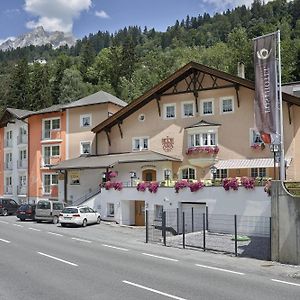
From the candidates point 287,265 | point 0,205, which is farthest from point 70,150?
point 287,265

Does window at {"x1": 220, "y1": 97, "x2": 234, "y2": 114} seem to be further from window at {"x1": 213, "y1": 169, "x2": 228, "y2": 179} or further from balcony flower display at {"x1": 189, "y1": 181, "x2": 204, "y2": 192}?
balcony flower display at {"x1": 189, "y1": 181, "x2": 204, "y2": 192}

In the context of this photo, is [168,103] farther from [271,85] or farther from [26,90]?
[26,90]

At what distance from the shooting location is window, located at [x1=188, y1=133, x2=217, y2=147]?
37.0 m

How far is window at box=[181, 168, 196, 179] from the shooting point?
38062 millimetres

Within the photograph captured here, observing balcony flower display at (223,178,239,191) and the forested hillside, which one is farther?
the forested hillside

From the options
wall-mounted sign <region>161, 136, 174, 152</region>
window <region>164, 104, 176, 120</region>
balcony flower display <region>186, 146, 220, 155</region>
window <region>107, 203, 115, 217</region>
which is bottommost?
window <region>107, 203, 115, 217</region>

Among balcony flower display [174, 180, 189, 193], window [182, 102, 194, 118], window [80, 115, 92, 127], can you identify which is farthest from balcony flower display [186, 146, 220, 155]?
window [80, 115, 92, 127]

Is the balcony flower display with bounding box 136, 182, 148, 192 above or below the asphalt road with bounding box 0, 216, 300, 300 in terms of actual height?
above

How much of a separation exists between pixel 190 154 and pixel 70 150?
48.0ft

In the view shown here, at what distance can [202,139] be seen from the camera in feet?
122

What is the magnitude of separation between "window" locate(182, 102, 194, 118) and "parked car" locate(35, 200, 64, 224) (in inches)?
494

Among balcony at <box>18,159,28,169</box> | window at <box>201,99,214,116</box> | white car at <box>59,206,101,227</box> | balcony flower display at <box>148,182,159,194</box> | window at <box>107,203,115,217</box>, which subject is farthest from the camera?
balcony at <box>18,159,28,169</box>

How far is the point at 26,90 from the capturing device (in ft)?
284

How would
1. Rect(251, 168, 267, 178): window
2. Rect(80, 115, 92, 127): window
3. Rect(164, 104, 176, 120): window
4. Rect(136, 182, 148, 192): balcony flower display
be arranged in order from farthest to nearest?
Rect(80, 115, 92, 127): window → Rect(164, 104, 176, 120): window → Rect(136, 182, 148, 192): balcony flower display → Rect(251, 168, 267, 178): window
